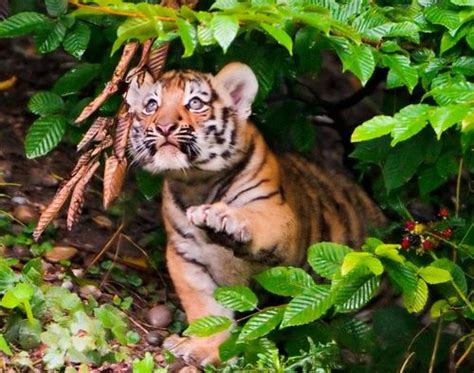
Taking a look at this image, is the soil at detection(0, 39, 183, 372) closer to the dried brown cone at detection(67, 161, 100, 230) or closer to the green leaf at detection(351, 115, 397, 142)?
the dried brown cone at detection(67, 161, 100, 230)

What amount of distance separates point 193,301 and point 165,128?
2.72ft

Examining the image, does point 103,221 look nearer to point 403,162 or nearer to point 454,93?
point 403,162

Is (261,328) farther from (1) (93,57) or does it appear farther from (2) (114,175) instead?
(1) (93,57)

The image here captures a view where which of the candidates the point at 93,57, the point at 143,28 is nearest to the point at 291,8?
the point at 143,28

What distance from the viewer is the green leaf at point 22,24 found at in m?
4.37

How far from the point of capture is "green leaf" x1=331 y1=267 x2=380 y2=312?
3912 millimetres

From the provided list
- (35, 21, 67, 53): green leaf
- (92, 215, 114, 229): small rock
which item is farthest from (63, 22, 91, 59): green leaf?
(92, 215, 114, 229): small rock

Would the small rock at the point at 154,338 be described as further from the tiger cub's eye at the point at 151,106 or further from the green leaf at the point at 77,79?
the green leaf at the point at 77,79

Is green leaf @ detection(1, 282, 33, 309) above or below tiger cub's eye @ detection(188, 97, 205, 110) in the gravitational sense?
below

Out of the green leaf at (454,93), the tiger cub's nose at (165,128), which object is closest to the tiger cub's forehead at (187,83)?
the tiger cub's nose at (165,128)

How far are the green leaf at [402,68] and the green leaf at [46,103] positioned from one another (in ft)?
4.96

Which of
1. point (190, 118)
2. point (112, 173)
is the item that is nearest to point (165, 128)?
point (190, 118)

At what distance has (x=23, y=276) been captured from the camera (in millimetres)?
4469

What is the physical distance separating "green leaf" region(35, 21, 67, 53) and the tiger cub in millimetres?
356
